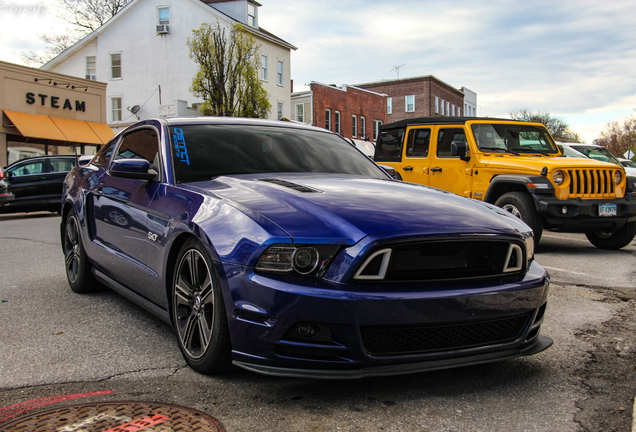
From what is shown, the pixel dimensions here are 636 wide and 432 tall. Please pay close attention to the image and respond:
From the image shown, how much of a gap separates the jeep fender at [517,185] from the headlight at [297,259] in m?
6.06

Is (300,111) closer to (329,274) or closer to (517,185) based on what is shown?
(517,185)

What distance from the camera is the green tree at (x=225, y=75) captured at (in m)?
28.1

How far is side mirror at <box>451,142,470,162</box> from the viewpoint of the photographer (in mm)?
9293

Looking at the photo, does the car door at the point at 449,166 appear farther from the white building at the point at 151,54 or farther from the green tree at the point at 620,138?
the green tree at the point at 620,138

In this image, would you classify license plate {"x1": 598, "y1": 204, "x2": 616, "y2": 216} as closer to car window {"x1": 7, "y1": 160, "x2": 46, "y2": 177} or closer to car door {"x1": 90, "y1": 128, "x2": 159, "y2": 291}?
car door {"x1": 90, "y1": 128, "x2": 159, "y2": 291}

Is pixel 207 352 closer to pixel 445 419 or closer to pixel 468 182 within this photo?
pixel 445 419

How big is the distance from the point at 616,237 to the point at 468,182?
2.28 m

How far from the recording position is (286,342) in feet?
9.11

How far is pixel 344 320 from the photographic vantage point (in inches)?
107

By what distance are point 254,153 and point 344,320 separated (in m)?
1.96

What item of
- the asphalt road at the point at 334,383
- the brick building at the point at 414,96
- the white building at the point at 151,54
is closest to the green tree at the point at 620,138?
the brick building at the point at 414,96

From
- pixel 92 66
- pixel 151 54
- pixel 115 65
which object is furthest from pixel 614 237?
pixel 92 66

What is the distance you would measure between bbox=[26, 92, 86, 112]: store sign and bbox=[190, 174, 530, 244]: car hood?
82.6 feet

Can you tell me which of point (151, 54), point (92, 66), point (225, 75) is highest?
point (151, 54)
